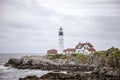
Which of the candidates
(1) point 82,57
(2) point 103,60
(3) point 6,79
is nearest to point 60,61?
(1) point 82,57

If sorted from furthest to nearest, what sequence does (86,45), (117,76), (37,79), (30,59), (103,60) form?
(86,45), (30,59), (103,60), (117,76), (37,79)

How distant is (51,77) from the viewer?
38750 millimetres

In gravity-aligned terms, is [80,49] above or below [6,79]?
above

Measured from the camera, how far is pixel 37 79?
37.2m

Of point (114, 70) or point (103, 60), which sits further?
point (103, 60)

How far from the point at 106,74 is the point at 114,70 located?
1351 mm

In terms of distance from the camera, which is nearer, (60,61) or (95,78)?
(95,78)

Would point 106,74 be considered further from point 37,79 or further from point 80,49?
point 80,49

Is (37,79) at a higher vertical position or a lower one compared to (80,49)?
lower

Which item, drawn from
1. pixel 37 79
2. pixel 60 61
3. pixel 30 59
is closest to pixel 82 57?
pixel 60 61

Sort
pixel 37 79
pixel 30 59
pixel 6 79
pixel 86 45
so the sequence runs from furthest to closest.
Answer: pixel 86 45 → pixel 30 59 → pixel 6 79 → pixel 37 79

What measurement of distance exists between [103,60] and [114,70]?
7604 millimetres

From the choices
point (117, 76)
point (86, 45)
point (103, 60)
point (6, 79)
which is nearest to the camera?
point (117, 76)

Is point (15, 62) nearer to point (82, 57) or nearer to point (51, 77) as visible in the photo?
point (82, 57)
